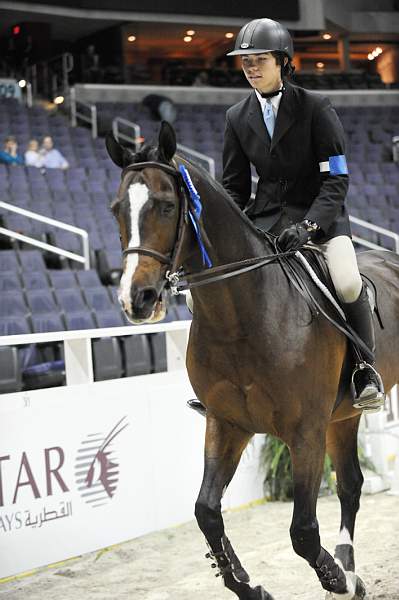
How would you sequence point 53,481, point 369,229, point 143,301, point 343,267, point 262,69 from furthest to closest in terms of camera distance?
1. point 369,229
2. point 53,481
3. point 343,267
4. point 262,69
5. point 143,301

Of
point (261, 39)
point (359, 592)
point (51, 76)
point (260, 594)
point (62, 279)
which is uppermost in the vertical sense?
point (51, 76)

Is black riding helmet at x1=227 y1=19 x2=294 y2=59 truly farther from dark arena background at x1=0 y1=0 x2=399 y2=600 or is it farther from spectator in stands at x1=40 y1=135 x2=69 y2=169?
spectator in stands at x1=40 y1=135 x2=69 y2=169

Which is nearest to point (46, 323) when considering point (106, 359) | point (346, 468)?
point (106, 359)

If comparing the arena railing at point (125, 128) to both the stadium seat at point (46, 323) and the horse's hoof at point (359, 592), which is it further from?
the horse's hoof at point (359, 592)

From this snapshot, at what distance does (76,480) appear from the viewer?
6.00 meters

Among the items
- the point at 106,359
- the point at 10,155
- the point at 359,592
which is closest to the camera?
the point at 359,592

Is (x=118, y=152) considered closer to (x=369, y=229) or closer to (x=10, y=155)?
(x=10, y=155)

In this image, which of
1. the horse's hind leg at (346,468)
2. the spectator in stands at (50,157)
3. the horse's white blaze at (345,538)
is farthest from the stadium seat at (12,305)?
the spectator in stands at (50,157)

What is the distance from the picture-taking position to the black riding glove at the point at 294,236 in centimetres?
404

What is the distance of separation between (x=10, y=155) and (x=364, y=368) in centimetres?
1094

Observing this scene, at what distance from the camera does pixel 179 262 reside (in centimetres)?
351

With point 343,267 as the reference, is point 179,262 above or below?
above

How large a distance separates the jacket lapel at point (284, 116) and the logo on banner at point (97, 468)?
2.85 meters

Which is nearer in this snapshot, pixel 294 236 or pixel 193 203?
pixel 193 203
